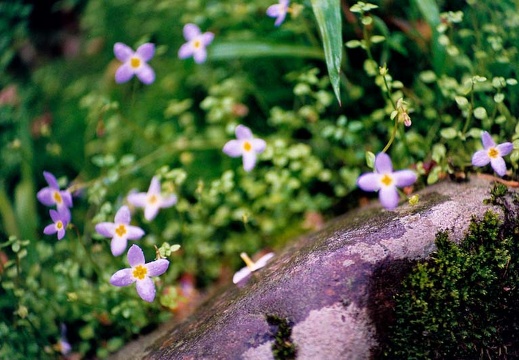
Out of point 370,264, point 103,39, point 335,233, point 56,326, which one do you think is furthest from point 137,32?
point 370,264

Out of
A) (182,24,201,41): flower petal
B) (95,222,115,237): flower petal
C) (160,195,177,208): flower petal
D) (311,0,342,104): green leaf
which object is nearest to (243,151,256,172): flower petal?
(160,195,177,208): flower petal

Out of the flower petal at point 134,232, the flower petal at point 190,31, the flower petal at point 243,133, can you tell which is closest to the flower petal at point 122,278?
the flower petal at point 134,232

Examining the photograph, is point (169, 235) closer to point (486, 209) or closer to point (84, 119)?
point (84, 119)

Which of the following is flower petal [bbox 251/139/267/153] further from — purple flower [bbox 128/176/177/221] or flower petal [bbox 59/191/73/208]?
flower petal [bbox 59/191/73/208]

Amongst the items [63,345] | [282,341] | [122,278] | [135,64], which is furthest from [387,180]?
[63,345]

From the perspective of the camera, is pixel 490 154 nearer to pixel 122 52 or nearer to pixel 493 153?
pixel 493 153

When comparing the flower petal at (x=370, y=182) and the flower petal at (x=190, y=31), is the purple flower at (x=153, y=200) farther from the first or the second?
the flower petal at (x=370, y=182)
